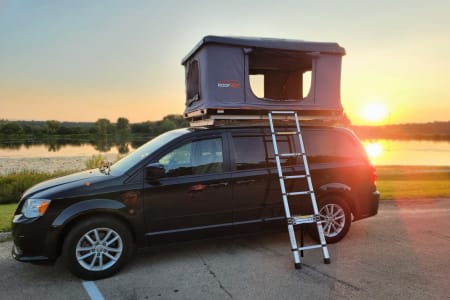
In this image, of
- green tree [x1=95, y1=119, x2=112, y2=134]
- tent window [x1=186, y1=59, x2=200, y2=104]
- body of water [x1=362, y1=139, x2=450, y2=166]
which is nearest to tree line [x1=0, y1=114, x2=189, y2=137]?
green tree [x1=95, y1=119, x2=112, y2=134]

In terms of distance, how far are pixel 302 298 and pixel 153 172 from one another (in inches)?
85.3

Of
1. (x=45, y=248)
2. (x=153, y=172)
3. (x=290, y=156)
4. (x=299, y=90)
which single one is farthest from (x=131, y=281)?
(x=299, y=90)

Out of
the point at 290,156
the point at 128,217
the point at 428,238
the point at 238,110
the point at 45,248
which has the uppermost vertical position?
the point at 238,110

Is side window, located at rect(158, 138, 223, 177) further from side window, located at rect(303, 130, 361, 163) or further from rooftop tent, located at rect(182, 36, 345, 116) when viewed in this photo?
side window, located at rect(303, 130, 361, 163)

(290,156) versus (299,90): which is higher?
(299,90)

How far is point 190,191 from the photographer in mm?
4062

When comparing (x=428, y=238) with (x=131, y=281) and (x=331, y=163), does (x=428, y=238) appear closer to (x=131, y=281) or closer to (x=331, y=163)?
(x=331, y=163)

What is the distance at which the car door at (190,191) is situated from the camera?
3.95 metres

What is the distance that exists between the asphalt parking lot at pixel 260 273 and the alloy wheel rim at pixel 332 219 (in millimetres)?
222

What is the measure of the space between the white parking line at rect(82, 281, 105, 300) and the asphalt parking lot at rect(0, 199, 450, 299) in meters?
0.01

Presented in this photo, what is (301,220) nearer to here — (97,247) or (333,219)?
(333,219)

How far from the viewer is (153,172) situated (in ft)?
12.4

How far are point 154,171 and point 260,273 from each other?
1.79 m

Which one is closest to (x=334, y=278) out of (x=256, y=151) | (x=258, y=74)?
(x=256, y=151)
